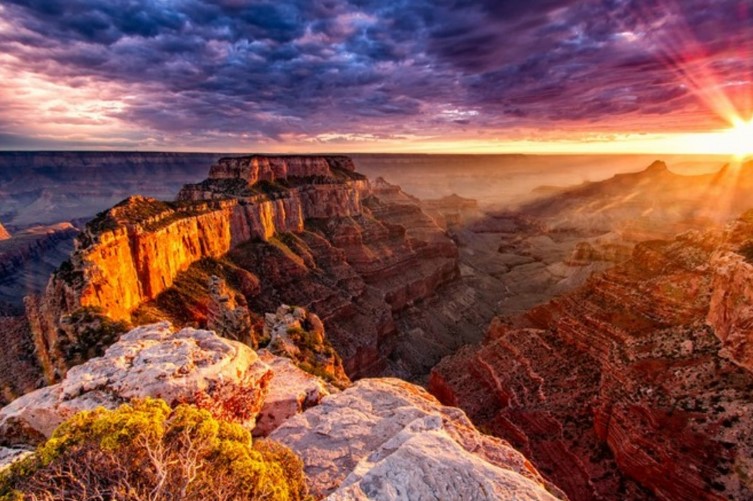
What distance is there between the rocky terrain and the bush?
9.71ft

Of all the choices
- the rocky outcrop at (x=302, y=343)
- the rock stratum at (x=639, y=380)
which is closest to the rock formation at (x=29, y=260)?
the rocky outcrop at (x=302, y=343)

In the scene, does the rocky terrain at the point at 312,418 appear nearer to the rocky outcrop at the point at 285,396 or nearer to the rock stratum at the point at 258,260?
the rocky outcrop at the point at 285,396

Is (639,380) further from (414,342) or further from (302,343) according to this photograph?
(414,342)

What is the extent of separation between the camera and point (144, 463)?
11.8m

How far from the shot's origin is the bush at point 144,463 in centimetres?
1085

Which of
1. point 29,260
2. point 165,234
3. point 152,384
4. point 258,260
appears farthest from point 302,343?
point 29,260

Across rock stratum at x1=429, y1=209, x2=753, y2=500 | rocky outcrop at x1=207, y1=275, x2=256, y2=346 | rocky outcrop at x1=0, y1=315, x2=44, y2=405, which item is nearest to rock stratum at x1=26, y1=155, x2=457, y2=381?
rocky outcrop at x1=0, y1=315, x2=44, y2=405

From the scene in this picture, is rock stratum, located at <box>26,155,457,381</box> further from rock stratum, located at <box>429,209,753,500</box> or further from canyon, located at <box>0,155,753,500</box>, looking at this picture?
rock stratum, located at <box>429,209,753,500</box>

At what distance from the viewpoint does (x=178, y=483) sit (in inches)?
Result: 458

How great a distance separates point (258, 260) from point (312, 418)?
49790 mm

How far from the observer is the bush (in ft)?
35.6

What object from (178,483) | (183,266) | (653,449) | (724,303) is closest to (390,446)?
(178,483)

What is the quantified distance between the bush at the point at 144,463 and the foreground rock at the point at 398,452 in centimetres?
291

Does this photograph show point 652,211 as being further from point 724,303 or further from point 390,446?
point 390,446
